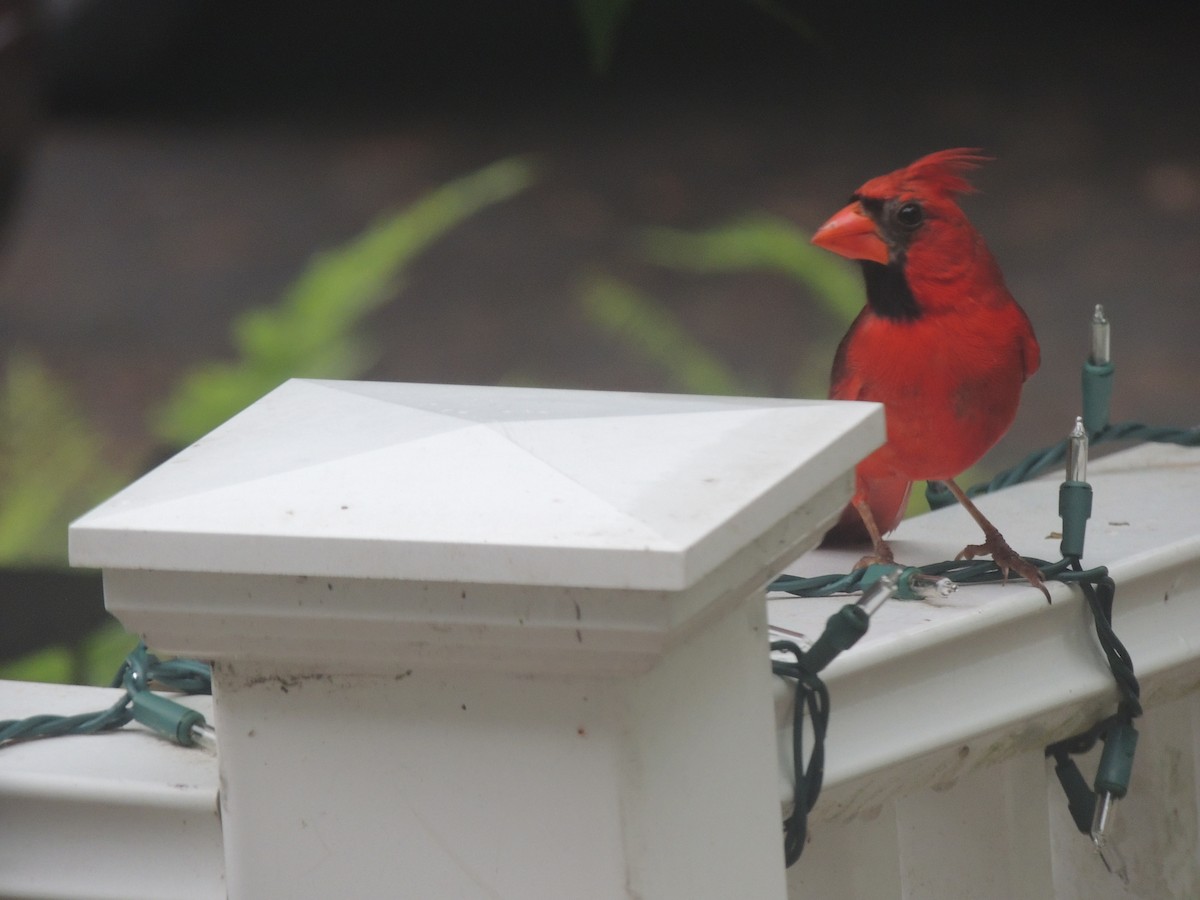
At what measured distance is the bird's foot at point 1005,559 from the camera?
52 cm

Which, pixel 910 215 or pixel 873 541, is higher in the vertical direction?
pixel 910 215

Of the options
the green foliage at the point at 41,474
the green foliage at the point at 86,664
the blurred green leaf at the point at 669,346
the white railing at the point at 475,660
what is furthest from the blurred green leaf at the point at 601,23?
the white railing at the point at 475,660

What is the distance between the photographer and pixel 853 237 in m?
0.62

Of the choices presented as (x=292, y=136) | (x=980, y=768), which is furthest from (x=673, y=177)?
(x=980, y=768)

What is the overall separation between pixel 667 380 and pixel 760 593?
2049mm

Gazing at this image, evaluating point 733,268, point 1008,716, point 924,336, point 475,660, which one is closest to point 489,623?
point 475,660

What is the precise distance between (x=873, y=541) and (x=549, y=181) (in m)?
2.92

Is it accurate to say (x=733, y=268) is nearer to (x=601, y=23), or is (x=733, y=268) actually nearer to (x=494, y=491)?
(x=601, y=23)

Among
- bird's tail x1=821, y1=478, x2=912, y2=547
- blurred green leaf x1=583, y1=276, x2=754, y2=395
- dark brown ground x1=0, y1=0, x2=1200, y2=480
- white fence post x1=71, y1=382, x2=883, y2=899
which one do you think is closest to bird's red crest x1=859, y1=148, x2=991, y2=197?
bird's tail x1=821, y1=478, x2=912, y2=547

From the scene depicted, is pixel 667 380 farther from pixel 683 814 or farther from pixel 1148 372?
pixel 683 814

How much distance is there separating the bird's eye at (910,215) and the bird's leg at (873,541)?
110 millimetres

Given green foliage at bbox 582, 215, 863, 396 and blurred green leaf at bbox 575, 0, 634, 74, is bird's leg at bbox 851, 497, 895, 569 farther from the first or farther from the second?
blurred green leaf at bbox 575, 0, 634, 74

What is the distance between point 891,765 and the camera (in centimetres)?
46

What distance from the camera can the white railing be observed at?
1.07ft
